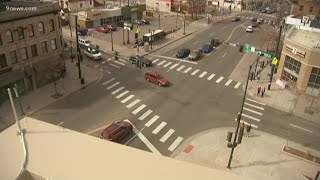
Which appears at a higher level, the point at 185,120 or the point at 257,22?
the point at 257,22

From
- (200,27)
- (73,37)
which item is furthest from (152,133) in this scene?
(200,27)

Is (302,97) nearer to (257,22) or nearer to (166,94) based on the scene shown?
(166,94)

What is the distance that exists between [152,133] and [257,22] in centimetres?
6461

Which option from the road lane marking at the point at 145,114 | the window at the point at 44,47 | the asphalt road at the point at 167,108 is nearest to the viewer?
the asphalt road at the point at 167,108

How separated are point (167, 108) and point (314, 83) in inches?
808

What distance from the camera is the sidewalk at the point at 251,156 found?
88.1 ft

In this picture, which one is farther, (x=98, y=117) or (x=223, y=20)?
(x=223, y=20)

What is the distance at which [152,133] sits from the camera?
3203 centimetres

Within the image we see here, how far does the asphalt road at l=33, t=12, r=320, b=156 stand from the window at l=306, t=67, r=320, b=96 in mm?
7088

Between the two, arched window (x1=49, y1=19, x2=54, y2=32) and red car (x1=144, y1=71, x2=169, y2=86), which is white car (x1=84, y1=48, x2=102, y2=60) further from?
red car (x1=144, y1=71, x2=169, y2=86)

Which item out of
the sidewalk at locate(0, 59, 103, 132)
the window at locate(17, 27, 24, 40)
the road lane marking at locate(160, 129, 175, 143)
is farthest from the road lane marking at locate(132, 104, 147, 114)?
the window at locate(17, 27, 24, 40)

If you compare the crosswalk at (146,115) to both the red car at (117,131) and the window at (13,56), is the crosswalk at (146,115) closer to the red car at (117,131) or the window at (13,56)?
the red car at (117,131)

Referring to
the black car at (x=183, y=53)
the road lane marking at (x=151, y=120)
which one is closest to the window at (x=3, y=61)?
the road lane marking at (x=151, y=120)

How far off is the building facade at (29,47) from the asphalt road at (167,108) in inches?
211
